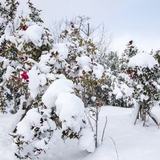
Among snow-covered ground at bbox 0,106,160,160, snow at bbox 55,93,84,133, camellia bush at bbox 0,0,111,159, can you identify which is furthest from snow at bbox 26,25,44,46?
snow-covered ground at bbox 0,106,160,160

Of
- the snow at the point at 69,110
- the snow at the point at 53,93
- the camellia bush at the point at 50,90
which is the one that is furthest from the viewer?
the snow at the point at 53,93

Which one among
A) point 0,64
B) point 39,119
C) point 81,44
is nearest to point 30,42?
point 81,44

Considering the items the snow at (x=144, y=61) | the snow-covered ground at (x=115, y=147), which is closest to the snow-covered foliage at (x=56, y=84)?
the snow at (x=144, y=61)

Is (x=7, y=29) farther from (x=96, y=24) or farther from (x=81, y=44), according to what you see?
(x=96, y=24)

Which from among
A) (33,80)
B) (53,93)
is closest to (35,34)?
(33,80)

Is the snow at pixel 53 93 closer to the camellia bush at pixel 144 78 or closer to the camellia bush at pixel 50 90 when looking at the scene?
the camellia bush at pixel 50 90

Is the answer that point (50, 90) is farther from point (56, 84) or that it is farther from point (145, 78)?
point (145, 78)

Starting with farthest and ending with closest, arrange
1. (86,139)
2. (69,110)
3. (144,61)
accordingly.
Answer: (144,61), (86,139), (69,110)

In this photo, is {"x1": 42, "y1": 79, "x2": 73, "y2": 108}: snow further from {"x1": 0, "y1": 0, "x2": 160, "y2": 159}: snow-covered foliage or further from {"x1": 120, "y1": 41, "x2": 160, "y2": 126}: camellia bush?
{"x1": 120, "y1": 41, "x2": 160, "y2": 126}: camellia bush

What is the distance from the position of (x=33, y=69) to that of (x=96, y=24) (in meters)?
16.2

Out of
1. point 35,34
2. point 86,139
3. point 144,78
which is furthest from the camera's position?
point 144,78

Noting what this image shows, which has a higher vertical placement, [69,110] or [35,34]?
[35,34]

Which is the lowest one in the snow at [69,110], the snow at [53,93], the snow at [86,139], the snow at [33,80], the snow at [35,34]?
the snow at [86,139]

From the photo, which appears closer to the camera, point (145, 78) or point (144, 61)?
point (144, 61)
